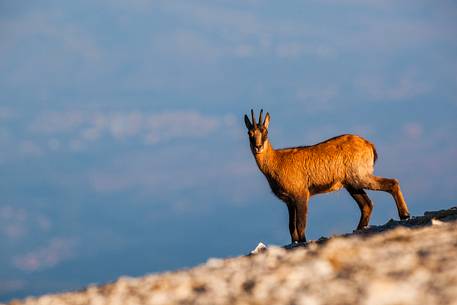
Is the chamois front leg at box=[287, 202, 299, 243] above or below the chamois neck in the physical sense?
below

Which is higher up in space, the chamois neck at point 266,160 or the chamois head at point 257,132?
the chamois head at point 257,132

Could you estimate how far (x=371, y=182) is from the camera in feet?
64.5

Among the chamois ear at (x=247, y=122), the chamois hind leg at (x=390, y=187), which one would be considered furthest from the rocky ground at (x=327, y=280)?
the chamois ear at (x=247, y=122)

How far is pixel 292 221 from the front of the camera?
19109 mm

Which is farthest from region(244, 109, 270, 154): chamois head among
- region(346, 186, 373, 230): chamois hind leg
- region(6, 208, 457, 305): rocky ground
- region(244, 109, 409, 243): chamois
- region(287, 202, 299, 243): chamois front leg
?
region(6, 208, 457, 305): rocky ground

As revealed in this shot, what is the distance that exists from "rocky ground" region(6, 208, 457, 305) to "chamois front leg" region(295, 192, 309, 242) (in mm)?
9623

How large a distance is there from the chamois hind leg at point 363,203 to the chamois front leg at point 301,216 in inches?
61.4

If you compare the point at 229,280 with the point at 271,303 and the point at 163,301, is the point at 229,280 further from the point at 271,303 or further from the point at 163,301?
the point at 271,303

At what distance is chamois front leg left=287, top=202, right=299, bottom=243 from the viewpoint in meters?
18.9

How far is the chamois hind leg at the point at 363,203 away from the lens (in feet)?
65.3

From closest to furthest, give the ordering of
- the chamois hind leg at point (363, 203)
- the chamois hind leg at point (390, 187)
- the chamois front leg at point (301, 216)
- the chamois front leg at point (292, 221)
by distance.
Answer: the chamois front leg at point (301, 216) → the chamois front leg at point (292, 221) → the chamois hind leg at point (390, 187) → the chamois hind leg at point (363, 203)

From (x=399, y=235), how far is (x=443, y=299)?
317 cm

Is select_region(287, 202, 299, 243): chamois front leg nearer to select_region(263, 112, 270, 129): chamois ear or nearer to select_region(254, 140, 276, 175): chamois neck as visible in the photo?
select_region(254, 140, 276, 175): chamois neck

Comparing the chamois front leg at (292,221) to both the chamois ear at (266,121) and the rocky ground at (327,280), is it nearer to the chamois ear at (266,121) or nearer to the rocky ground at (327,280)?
the chamois ear at (266,121)
